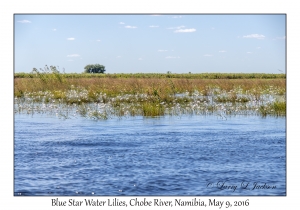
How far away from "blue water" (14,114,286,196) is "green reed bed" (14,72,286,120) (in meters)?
2.23

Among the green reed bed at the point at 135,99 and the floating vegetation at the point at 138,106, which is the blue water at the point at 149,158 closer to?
the floating vegetation at the point at 138,106

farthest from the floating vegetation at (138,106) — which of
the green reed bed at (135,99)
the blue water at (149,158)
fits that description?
the blue water at (149,158)

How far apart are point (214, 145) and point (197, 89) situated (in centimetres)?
1562

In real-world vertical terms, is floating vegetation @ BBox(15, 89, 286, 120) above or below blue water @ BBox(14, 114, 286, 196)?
above

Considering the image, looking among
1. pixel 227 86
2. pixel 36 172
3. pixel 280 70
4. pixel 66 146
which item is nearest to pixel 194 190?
pixel 36 172

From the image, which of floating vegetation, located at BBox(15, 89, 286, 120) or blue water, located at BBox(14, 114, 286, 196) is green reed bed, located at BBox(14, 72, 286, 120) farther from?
blue water, located at BBox(14, 114, 286, 196)

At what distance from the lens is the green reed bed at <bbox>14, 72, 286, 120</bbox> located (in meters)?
19.8

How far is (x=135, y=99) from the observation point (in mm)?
23641

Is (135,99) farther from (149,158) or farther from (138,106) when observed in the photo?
(149,158)

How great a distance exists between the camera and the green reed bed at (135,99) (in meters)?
19.8

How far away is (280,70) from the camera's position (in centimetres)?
2156

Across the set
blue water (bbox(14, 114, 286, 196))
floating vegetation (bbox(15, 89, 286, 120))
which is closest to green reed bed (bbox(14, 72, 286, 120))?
floating vegetation (bbox(15, 89, 286, 120))

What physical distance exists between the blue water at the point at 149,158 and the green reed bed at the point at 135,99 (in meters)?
2.23
